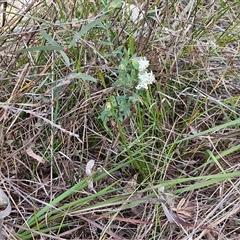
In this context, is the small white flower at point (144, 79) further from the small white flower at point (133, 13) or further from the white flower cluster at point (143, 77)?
the small white flower at point (133, 13)

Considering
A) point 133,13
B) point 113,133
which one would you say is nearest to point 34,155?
point 113,133

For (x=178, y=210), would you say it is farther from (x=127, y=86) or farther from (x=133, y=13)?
(x=133, y=13)

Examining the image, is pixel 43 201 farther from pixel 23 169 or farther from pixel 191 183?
pixel 191 183

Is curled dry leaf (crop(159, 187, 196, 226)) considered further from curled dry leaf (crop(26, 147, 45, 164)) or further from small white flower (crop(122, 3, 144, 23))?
small white flower (crop(122, 3, 144, 23))

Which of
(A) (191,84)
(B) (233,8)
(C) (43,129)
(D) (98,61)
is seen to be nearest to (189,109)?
(A) (191,84)

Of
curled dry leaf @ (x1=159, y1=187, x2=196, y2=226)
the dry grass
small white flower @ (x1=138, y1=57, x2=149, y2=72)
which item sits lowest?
curled dry leaf @ (x1=159, y1=187, x2=196, y2=226)

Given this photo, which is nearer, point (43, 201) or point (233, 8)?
point (43, 201)

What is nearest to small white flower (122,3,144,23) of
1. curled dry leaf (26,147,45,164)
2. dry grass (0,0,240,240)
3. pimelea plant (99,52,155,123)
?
dry grass (0,0,240,240)
